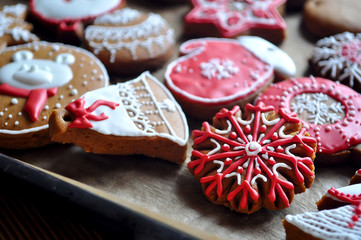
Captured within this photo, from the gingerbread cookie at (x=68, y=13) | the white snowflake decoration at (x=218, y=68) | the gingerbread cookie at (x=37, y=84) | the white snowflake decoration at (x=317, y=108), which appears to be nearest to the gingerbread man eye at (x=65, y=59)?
the gingerbread cookie at (x=37, y=84)

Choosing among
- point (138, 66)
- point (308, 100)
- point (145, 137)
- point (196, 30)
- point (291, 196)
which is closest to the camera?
point (291, 196)

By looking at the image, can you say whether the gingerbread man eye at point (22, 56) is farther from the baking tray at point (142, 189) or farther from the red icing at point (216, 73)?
the red icing at point (216, 73)

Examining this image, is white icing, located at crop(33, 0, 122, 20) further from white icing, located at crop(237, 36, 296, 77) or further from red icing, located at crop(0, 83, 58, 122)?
white icing, located at crop(237, 36, 296, 77)

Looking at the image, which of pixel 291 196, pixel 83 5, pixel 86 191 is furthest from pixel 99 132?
pixel 83 5

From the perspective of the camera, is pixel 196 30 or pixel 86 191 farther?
pixel 196 30

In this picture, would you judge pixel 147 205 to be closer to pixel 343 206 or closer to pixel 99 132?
pixel 99 132

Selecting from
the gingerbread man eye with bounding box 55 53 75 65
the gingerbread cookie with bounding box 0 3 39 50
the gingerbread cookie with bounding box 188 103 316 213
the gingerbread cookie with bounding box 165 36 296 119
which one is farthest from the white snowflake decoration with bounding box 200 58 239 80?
the gingerbread cookie with bounding box 0 3 39 50

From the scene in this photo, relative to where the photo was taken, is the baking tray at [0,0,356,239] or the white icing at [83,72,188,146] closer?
the baking tray at [0,0,356,239]
